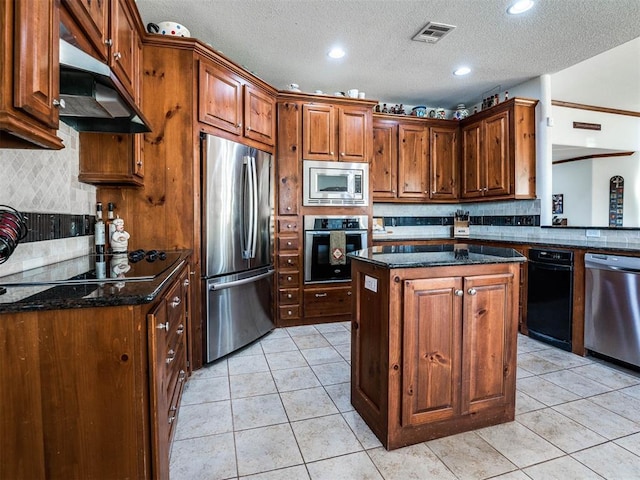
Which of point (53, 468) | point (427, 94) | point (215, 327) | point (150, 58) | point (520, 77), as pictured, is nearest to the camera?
point (53, 468)

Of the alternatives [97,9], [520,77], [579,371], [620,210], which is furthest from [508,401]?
[620,210]

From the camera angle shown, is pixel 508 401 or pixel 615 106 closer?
pixel 508 401

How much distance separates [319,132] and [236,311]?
206 cm

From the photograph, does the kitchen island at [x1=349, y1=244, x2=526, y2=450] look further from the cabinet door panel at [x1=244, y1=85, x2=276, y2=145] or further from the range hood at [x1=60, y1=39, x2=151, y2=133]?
the cabinet door panel at [x1=244, y1=85, x2=276, y2=145]

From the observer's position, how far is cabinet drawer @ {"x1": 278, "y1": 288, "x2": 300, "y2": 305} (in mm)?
3617

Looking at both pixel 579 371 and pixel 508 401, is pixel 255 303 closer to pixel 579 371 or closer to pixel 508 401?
pixel 508 401

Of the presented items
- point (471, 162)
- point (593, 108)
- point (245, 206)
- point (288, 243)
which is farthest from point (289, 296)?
point (593, 108)

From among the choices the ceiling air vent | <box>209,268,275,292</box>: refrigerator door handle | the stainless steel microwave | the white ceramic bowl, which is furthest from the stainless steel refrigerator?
the ceiling air vent

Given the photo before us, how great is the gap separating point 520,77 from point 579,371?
307 cm

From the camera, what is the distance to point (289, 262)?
362 centimetres

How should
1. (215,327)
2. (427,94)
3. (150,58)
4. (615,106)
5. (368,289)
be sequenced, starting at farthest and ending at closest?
(615,106)
(427,94)
(215,327)
(150,58)
(368,289)

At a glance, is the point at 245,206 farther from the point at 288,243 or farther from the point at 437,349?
the point at 437,349

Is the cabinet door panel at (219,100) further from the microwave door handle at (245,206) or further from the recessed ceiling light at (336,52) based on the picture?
the recessed ceiling light at (336,52)

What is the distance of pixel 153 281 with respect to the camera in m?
1.31
